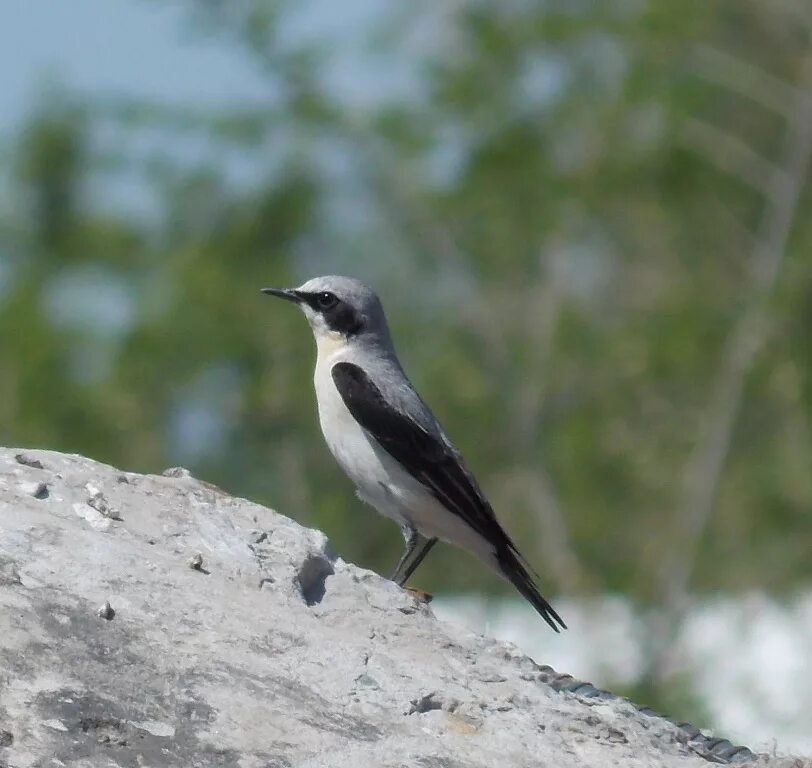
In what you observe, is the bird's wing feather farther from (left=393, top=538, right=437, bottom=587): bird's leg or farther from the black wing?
(left=393, top=538, right=437, bottom=587): bird's leg

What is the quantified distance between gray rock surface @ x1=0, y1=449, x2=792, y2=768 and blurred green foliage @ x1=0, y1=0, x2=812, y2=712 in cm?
1025

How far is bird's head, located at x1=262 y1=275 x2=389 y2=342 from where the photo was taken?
7.69 metres

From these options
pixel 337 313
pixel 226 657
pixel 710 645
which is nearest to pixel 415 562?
pixel 337 313

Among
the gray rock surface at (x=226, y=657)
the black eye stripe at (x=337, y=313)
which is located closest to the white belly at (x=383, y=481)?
the black eye stripe at (x=337, y=313)

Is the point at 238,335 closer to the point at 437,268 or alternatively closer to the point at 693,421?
the point at 437,268

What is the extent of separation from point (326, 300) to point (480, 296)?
9.46 metres

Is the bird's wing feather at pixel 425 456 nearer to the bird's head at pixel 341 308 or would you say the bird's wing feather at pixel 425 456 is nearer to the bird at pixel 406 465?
the bird at pixel 406 465

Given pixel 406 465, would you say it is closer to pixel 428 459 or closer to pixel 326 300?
pixel 428 459

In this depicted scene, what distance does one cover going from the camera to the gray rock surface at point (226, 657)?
3.66 metres

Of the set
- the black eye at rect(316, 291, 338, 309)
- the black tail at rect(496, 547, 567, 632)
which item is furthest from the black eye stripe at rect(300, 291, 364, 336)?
the black tail at rect(496, 547, 567, 632)

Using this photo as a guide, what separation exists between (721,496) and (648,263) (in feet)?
16.0

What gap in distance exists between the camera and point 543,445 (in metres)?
16.8

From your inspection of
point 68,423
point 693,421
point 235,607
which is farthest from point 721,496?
point 235,607

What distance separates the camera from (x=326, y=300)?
25.6 ft
